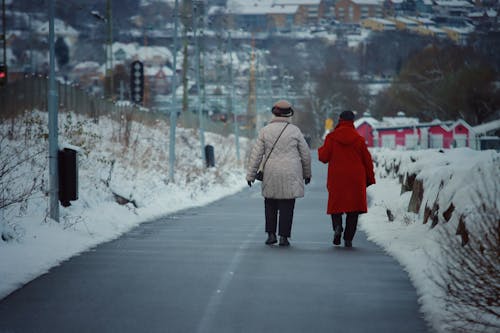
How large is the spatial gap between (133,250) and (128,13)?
180 meters

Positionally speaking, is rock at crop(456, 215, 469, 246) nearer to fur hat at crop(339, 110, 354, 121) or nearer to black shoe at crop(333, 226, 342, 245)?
black shoe at crop(333, 226, 342, 245)

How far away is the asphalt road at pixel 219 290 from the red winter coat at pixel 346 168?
26.2 inches

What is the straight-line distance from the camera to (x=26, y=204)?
53.8ft

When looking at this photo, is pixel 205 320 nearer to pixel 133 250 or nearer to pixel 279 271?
pixel 279 271

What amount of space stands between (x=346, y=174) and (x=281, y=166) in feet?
2.98

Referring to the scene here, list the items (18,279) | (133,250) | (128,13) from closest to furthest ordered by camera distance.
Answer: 1. (18,279)
2. (133,250)
3. (128,13)

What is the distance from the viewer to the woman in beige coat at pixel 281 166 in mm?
13758

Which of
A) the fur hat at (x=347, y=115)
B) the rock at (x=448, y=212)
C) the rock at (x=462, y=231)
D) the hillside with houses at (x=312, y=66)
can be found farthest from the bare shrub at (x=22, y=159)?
the hillside with houses at (x=312, y=66)

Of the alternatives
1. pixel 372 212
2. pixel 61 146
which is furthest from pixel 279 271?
pixel 372 212

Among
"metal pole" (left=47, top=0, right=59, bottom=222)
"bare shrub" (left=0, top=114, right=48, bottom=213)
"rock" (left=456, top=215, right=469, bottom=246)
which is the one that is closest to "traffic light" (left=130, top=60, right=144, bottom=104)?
"bare shrub" (left=0, top=114, right=48, bottom=213)

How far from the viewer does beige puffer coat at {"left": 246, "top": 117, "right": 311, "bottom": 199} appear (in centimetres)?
1375

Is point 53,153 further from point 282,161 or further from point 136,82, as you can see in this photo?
point 136,82

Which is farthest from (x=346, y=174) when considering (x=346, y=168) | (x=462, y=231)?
(x=462, y=231)

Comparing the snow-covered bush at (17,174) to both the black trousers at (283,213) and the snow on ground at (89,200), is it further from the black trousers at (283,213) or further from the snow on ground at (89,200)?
the black trousers at (283,213)
